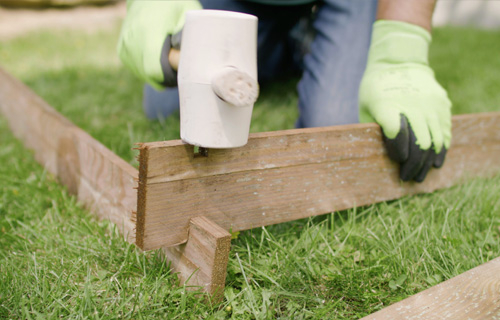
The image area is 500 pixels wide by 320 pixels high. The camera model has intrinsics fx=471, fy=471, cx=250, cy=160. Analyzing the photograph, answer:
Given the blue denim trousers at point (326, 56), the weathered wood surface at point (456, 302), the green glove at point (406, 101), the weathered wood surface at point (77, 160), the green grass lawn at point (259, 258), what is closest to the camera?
the weathered wood surface at point (456, 302)

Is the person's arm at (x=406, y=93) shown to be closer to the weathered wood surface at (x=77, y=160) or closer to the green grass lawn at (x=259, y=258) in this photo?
the green grass lawn at (x=259, y=258)

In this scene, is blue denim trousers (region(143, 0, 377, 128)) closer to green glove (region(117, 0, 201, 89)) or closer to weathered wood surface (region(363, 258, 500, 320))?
green glove (region(117, 0, 201, 89))

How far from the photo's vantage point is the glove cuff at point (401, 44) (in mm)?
1676

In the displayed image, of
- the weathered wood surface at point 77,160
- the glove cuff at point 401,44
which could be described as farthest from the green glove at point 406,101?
the weathered wood surface at point 77,160

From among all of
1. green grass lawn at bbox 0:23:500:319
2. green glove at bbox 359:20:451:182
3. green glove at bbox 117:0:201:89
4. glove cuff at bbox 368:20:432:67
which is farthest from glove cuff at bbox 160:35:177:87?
glove cuff at bbox 368:20:432:67

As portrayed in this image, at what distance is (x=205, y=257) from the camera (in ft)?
3.60

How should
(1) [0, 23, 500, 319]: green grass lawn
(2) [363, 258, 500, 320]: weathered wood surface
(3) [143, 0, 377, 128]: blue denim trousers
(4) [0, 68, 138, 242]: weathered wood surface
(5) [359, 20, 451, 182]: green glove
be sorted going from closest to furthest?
1. (2) [363, 258, 500, 320]: weathered wood surface
2. (1) [0, 23, 500, 319]: green grass lawn
3. (4) [0, 68, 138, 242]: weathered wood surface
4. (5) [359, 20, 451, 182]: green glove
5. (3) [143, 0, 377, 128]: blue denim trousers

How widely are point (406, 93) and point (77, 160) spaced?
3.67ft

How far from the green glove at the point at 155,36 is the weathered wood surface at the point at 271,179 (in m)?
0.37

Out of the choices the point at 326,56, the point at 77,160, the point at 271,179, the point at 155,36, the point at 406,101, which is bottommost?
the point at 77,160

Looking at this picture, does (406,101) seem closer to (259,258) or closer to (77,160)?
(259,258)

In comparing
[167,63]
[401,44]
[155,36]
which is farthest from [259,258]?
[401,44]

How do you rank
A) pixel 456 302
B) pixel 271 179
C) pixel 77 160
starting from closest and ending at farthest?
pixel 456 302
pixel 271 179
pixel 77 160

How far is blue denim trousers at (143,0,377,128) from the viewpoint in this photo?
7.30 feet
